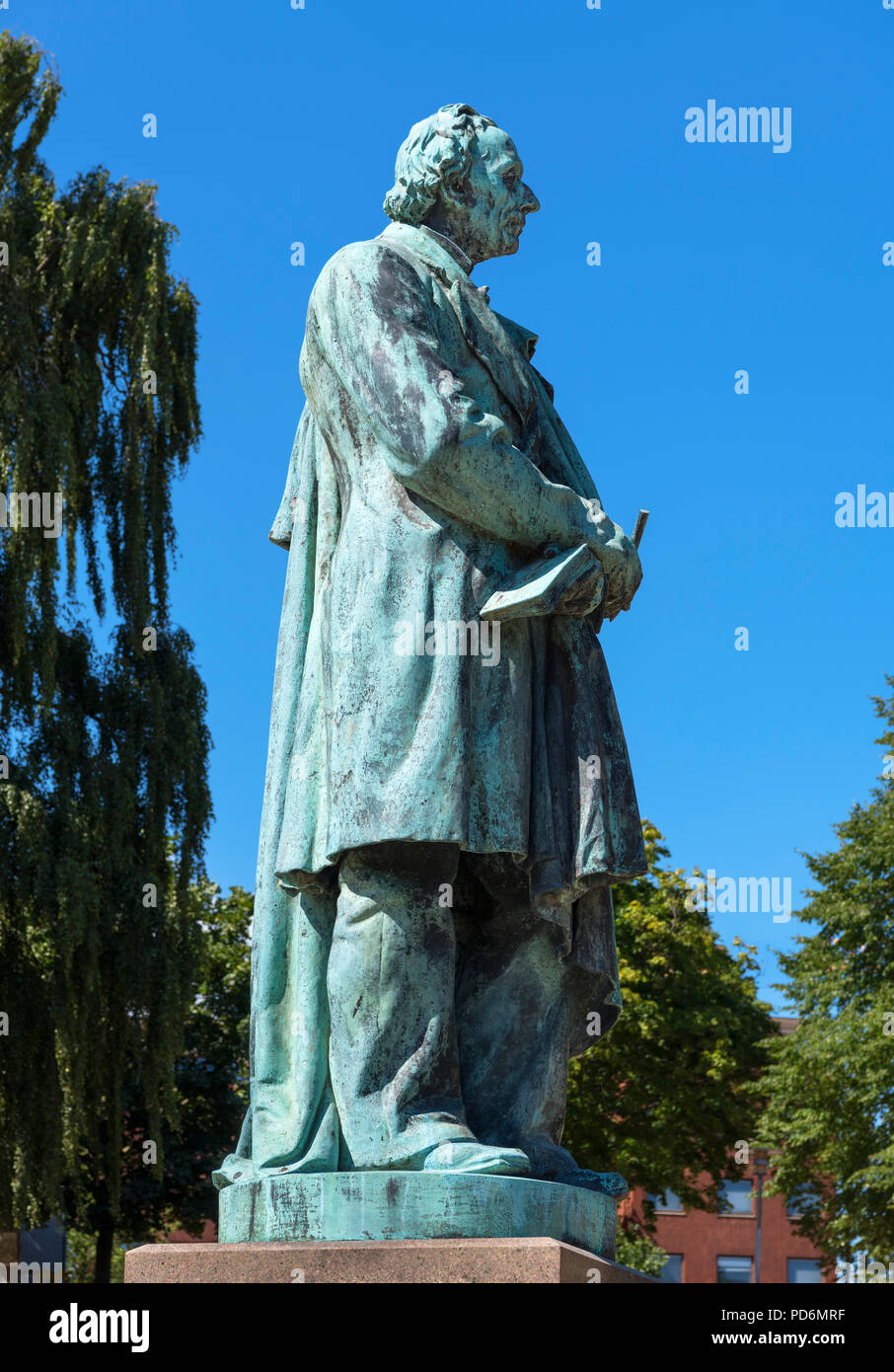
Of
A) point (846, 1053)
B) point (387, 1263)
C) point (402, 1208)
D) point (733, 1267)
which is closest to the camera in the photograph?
point (387, 1263)

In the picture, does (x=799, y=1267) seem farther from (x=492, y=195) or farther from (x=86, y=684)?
(x=492, y=195)

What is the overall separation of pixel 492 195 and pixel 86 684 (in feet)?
55.4

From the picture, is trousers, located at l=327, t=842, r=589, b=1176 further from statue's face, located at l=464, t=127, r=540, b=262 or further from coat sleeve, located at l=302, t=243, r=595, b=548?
statue's face, located at l=464, t=127, r=540, b=262

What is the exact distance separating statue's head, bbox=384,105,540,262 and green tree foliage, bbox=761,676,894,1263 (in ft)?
77.6

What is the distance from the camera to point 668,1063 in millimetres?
35062

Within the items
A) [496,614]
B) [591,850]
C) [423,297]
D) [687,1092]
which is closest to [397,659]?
[496,614]

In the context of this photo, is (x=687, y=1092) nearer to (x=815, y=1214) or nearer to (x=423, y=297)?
(x=815, y=1214)

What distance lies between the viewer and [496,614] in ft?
16.2

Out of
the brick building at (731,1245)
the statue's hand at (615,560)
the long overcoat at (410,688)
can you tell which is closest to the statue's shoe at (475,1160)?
the long overcoat at (410,688)

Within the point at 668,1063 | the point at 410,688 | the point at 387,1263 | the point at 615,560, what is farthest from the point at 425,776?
the point at 668,1063

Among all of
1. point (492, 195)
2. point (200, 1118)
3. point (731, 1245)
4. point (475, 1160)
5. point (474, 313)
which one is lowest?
point (731, 1245)

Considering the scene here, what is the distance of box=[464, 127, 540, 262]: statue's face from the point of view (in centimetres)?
555

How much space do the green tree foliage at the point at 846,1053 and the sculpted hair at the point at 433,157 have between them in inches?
934
